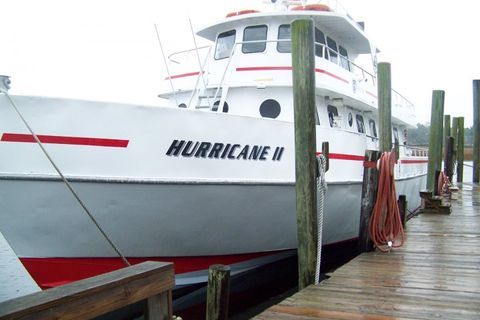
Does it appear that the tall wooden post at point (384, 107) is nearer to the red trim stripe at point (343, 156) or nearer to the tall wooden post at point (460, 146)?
the red trim stripe at point (343, 156)

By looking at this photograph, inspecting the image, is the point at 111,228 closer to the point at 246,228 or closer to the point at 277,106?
the point at 246,228

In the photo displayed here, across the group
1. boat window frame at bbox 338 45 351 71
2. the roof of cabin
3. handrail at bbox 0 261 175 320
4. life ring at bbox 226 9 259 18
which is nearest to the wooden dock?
handrail at bbox 0 261 175 320

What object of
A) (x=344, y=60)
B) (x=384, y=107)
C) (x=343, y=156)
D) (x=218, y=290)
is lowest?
(x=218, y=290)

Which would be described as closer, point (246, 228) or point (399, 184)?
point (246, 228)

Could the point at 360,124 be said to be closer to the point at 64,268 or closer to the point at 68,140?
the point at 68,140

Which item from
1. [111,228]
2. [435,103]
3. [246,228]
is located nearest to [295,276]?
[246,228]

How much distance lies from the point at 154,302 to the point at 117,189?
10.1 feet

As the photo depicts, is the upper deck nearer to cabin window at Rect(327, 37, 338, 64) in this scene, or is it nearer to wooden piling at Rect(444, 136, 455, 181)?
cabin window at Rect(327, 37, 338, 64)

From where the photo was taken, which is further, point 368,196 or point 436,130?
point 436,130

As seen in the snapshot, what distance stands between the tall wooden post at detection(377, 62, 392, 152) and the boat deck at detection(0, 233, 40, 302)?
426 centimetres

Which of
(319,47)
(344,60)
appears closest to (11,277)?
(319,47)

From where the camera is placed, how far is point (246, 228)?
6164 mm

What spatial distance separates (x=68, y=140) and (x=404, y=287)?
140 inches

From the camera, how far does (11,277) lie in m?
4.07
